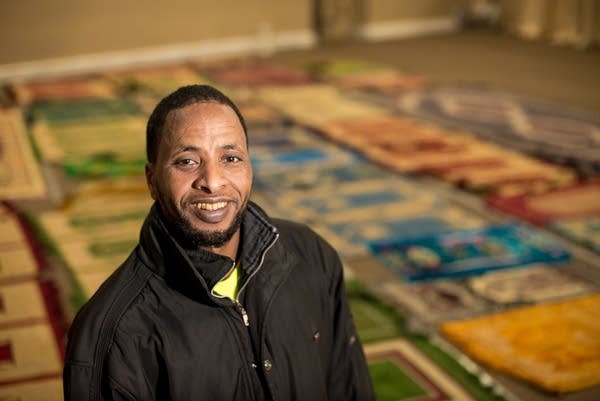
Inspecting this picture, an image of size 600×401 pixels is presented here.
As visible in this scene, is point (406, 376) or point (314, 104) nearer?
point (406, 376)

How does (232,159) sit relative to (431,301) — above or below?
above

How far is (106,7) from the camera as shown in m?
7.38

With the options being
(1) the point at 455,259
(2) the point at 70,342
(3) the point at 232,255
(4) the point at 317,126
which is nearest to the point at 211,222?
(3) the point at 232,255

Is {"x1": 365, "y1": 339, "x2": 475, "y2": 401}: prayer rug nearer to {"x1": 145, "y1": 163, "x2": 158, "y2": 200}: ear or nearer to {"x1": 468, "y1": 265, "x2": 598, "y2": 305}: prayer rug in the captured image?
{"x1": 468, "y1": 265, "x2": 598, "y2": 305}: prayer rug

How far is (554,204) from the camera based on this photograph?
11.9 feet

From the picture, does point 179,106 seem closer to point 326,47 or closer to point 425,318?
point 425,318

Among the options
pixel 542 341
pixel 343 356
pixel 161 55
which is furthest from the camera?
pixel 161 55

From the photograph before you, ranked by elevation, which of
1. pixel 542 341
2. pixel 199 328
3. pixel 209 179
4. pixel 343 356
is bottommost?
pixel 542 341

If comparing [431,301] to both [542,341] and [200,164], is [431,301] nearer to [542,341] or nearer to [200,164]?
[542,341]

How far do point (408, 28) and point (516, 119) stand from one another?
12.2ft

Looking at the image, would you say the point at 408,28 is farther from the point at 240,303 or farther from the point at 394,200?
the point at 240,303

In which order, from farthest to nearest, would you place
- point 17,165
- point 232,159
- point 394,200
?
point 17,165 → point 394,200 → point 232,159

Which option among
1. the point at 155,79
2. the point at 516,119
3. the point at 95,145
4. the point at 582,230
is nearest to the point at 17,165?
the point at 95,145

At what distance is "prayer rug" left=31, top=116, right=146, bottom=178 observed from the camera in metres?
4.22
